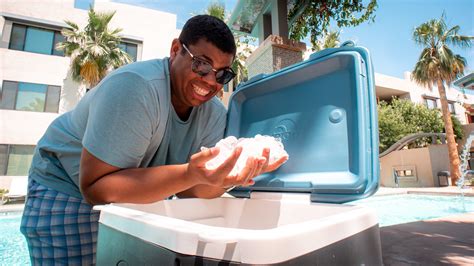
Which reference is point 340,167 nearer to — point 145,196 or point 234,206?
point 234,206

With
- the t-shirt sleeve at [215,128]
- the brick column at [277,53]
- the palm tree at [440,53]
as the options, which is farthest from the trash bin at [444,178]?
the t-shirt sleeve at [215,128]

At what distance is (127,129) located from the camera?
2.93 ft

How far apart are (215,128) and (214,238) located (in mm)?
996

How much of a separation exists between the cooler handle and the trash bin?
15319mm

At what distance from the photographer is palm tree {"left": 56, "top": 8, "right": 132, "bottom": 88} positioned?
9.91 meters

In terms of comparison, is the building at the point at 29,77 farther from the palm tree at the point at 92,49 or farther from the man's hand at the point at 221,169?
the man's hand at the point at 221,169

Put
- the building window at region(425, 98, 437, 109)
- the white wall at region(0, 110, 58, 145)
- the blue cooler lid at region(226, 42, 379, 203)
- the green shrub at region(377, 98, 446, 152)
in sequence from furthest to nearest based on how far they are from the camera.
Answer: the building window at region(425, 98, 437, 109)
the green shrub at region(377, 98, 446, 152)
the white wall at region(0, 110, 58, 145)
the blue cooler lid at region(226, 42, 379, 203)

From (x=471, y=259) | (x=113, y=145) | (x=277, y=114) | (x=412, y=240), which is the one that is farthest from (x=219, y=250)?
(x=412, y=240)

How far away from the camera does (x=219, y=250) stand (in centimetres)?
49

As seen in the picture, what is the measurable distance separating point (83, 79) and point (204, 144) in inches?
423

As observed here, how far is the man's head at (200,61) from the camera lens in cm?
114

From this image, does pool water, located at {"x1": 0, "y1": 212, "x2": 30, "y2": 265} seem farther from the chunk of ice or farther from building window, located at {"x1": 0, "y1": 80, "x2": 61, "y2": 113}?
building window, located at {"x1": 0, "y1": 80, "x2": 61, "y2": 113}

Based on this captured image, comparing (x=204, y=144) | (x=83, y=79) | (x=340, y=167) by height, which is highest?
(x=83, y=79)

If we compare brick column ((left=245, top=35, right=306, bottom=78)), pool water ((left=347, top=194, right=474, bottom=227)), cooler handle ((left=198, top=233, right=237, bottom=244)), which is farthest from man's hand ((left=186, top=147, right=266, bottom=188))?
pool water ((left=347, top=194, right=474, bottom=227))
